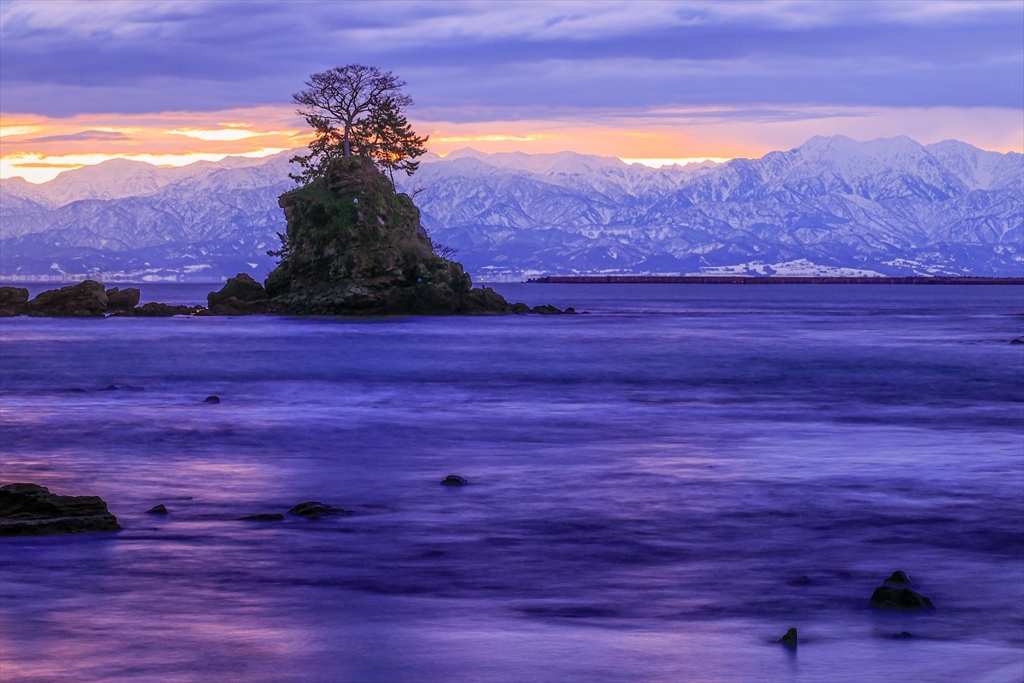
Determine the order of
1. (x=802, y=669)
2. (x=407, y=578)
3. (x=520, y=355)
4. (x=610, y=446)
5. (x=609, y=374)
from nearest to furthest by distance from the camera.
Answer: (x=802, y=669) → (x=407, y=578) → (x=610, y=446) → (x=609, y=374) → (x=520, y=355)

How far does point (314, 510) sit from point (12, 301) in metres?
118


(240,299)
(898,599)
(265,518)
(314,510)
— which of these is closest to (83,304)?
(240,299)

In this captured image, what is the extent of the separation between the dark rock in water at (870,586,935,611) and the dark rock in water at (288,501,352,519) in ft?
30.1

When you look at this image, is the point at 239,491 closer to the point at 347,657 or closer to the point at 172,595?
the point at 172,595

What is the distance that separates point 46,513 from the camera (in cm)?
1992

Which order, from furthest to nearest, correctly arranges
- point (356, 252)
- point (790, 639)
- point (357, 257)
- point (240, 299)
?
point (240, 299), point (357, 257), point (356, 252), point (790, 639)

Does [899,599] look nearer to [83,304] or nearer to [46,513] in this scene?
[46,513]

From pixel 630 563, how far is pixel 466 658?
5464 mm

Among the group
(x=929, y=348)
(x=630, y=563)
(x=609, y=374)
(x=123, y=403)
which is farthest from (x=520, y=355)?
(x=630, y=563)

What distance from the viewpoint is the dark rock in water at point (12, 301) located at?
126625mm

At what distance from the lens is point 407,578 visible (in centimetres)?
1722

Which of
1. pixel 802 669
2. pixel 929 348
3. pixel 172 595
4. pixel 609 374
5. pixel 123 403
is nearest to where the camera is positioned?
pixel 802 669

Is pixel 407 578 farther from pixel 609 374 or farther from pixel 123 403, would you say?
pixel 609 374

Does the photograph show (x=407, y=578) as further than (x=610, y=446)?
No
